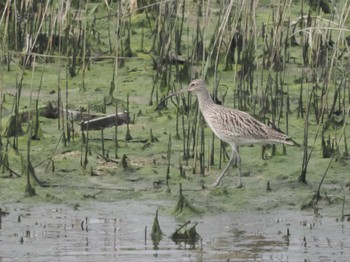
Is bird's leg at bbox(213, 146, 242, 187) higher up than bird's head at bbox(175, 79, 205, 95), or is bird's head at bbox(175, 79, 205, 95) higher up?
bird's head at bbox(175, 79, 205, 95)

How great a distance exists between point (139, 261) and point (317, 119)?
4636 mm

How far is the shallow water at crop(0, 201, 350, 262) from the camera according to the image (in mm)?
8109

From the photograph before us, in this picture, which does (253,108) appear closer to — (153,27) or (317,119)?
(317,119)

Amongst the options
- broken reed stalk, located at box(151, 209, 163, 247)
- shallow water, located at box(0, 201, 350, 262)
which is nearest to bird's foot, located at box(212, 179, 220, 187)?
shallow water, located at box(0, 201, 350, 262)

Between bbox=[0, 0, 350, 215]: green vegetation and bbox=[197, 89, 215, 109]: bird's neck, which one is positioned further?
bbox=[197, 89, 215, 109]: bird's neck

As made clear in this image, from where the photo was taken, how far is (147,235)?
870 centimetres

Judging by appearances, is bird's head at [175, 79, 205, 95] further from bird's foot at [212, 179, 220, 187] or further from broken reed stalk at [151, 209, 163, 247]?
broken reed stalk at [151, 209, 163, 247]

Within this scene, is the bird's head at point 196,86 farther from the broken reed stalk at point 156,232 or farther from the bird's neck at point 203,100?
the broken reed stalk at point 156,232

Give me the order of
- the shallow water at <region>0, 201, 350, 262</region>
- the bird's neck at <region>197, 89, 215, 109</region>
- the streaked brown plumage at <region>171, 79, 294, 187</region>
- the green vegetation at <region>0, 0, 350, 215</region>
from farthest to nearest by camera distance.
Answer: the bird's neck at <region>197, 89, 215, 109</region> → the streaked brown plumage at <region>171, 79, 294, 187</region> → the green vegetation at <region>0, 0, 350, 215</region> → the shallow water at <region>0, 201, 350, 262</region>

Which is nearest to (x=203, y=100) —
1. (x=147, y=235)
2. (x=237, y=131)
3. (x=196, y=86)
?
(x=196, y=86)

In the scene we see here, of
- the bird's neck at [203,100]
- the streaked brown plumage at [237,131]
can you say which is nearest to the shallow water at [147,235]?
the streaked brown plumage at [237,131]

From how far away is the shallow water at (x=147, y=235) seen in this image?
811 centimetres

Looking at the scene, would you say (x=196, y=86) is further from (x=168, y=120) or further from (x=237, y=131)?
(x=168, y=120)

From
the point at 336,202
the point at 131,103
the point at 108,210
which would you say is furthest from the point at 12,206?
the point at 131,103
